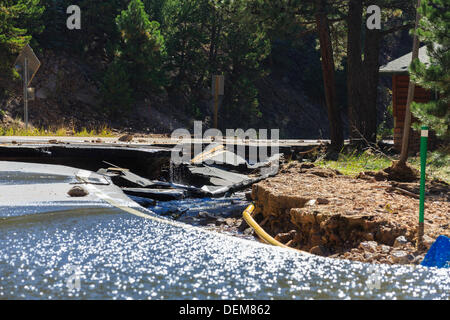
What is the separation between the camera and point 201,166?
14.9 metres

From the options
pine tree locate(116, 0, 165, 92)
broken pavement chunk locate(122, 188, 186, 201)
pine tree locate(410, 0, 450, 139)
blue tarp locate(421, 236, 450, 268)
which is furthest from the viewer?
pine tree locate(116, 0, 165, 92)

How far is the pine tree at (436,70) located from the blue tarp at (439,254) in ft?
15.4

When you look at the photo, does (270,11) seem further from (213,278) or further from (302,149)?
(213,278)

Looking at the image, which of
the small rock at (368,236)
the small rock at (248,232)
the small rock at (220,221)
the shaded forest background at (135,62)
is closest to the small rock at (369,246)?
the small rock at (368,236)

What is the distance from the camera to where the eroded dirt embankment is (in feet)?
20.4

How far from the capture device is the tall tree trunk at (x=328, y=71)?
17938 mm

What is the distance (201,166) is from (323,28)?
6211 millimetres

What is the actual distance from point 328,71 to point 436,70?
8672mm

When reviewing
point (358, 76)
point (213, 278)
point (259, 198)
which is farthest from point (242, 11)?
point (213, 278)

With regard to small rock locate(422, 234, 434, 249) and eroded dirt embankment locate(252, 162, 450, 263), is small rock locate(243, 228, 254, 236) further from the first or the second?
small rock locate(422, 234, 434, 249)

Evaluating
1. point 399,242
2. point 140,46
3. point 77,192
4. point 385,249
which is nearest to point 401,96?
point 140,46

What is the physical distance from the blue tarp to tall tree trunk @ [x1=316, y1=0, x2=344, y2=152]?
1282 centimetres

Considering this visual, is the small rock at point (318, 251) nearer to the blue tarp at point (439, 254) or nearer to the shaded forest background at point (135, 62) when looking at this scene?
the blue tarp at point (439, 254)

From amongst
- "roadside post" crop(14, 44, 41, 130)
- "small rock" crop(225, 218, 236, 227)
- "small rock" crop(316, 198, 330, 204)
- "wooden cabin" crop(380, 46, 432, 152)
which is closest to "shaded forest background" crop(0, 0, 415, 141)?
"wooden cabin" crop(380, 46, 432, 152)
